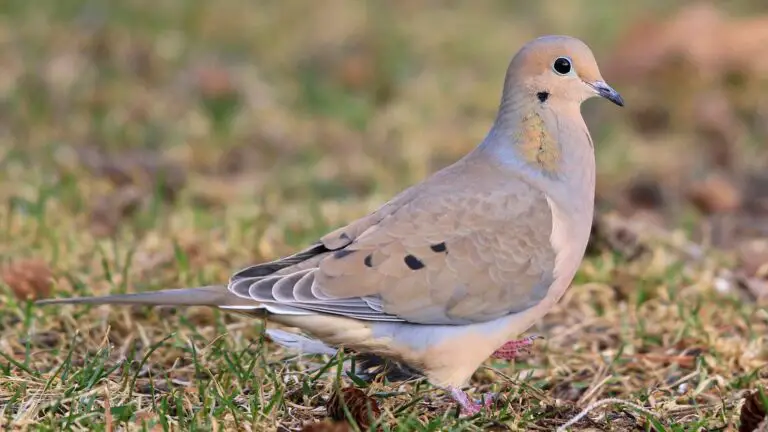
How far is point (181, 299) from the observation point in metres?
3.42

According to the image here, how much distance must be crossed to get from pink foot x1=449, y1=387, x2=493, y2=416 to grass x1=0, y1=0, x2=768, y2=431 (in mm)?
53

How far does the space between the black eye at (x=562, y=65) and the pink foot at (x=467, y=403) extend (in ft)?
3.54

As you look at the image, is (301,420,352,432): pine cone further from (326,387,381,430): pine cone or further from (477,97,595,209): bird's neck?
(477,97,595,209): bird's neck

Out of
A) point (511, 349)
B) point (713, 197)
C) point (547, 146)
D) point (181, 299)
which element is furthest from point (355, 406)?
point (713, 197)

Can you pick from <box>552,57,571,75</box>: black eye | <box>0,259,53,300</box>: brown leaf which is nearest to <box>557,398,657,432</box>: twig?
<box>552,57,571,75</box>: black eye

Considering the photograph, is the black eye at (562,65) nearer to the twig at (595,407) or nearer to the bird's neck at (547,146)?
the bird's neck at (547,146)

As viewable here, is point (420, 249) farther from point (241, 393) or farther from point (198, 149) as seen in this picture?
point (198, 149)

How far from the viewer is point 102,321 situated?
439 centimetres

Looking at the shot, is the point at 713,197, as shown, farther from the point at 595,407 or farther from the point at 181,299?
the point at 181,299

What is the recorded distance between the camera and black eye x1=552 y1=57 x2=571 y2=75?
398 centimetres

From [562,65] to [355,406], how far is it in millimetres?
1332

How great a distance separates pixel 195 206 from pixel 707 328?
2915 mm

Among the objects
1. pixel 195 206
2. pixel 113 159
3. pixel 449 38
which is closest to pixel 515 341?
pixel 195 206

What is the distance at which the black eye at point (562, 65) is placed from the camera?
3.98 m
